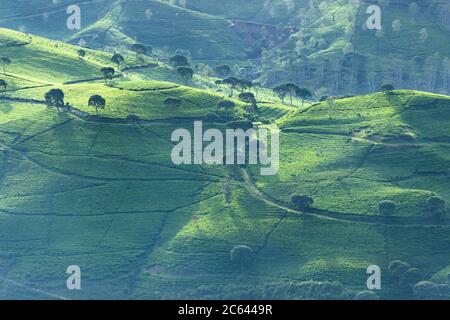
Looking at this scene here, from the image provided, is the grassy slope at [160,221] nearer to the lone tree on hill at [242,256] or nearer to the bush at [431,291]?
the lone tree on hill at [242,256]

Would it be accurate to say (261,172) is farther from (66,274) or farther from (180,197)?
(66,274)

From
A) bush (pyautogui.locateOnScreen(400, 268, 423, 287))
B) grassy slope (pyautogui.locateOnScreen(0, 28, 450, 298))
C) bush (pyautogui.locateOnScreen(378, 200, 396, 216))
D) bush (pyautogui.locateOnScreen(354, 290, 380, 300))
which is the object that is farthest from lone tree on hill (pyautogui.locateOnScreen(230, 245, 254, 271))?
bush (pyautogui.locateOnScreen(378, 200, 396, 216))

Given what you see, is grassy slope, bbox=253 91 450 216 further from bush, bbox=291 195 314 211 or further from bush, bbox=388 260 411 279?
bush, bbox=388 260 411 279

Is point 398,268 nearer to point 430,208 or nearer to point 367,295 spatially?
point 367,295

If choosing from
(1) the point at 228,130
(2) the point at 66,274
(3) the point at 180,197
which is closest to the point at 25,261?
(2) the point at 66,274

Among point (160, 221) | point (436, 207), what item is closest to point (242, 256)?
point (160, 221)
